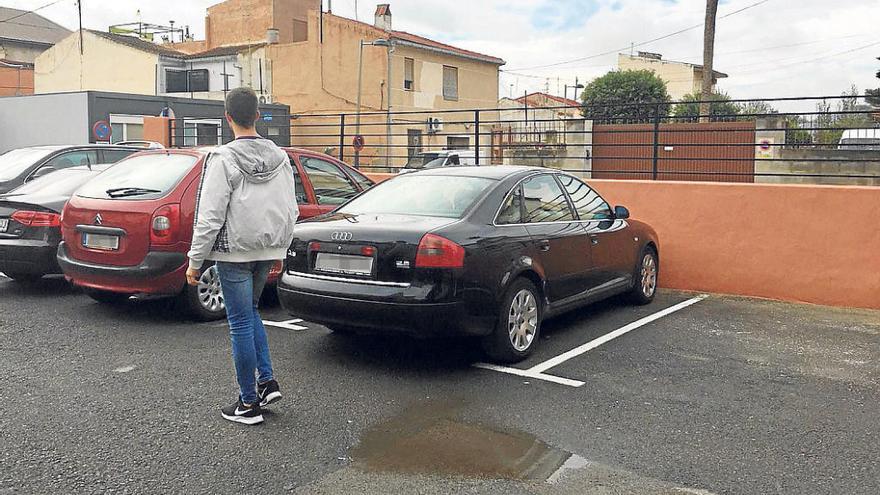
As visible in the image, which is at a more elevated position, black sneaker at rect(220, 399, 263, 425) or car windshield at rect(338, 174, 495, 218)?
car windshield at rect(338, 174, 495, 218)

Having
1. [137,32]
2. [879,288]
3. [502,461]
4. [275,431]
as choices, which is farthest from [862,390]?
[137,32]

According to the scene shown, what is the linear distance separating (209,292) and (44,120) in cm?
2173

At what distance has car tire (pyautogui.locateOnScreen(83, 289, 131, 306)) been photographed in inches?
297

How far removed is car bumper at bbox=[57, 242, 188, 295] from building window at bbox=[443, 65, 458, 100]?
122 feet

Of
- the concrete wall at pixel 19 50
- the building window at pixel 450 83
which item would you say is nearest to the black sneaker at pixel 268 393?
the building window at pixel 450 83

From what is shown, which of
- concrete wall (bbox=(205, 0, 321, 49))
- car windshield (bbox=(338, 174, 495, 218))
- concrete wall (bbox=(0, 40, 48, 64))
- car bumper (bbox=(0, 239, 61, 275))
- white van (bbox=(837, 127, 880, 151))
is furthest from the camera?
concrete wall (bbox=(0, 40, 48, 64))

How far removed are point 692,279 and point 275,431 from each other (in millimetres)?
6067

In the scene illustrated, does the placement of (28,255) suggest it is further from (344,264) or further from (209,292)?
(344,264)

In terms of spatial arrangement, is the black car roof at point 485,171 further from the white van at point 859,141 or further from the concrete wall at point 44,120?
the concrete wall at point 44,120

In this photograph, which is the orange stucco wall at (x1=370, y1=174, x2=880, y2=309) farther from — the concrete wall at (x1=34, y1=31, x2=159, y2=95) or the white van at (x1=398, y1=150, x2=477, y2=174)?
the concrete wall at (x1=34, y1=31, x2=159, y2=95)

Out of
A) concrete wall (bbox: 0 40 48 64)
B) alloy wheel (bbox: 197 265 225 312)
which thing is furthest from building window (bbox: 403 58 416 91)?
alloy wheel (bbox: 197 265 225 312)

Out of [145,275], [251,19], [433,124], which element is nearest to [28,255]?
[145,275]

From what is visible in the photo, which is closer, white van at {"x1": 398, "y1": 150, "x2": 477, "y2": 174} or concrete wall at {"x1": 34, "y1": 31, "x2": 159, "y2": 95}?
white van at {"x1": 398, "y1": 150, "x2": 477, "y2": 174}

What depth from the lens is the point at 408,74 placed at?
134 ft
